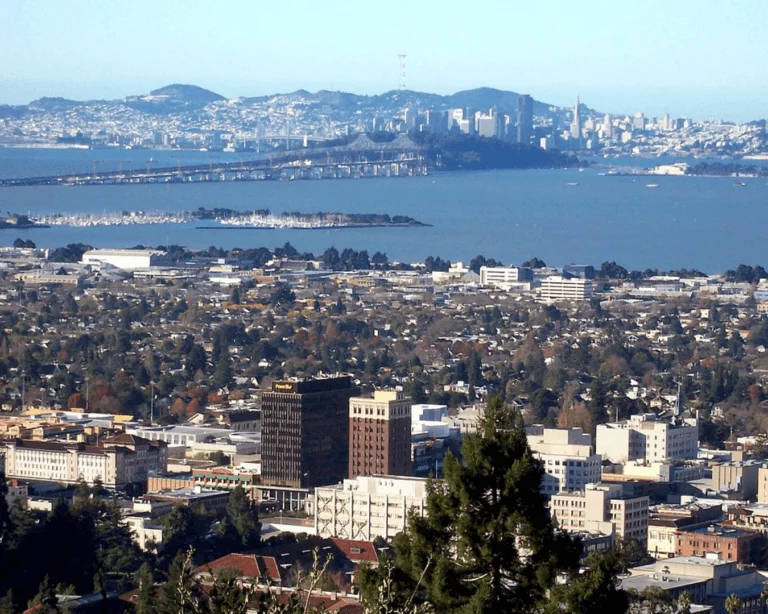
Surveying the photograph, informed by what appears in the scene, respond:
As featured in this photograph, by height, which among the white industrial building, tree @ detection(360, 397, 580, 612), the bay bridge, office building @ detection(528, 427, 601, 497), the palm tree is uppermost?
tree @ detection(360, 397, 580, 612)

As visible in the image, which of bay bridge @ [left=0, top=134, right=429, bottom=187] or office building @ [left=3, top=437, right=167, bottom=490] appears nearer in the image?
office building @ [left=3, top=437, right=167, bottom=490]

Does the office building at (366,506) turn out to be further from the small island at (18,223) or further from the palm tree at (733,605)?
A: the small island at (18,223)

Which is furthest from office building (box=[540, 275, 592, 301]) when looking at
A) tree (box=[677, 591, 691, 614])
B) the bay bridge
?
the bay bridge

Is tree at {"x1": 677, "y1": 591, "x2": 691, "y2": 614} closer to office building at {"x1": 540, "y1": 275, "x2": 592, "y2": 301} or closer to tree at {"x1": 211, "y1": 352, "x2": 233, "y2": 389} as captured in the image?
tree at {"x1": 211, "y1": 352, "x2": 233, "y2": 389}

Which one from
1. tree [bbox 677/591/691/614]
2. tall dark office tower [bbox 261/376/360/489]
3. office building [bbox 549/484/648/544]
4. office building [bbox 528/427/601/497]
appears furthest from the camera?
tall dark office tower [bbox 261/376/360/489]

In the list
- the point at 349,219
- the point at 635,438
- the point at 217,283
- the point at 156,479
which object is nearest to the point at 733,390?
the point at 635,438

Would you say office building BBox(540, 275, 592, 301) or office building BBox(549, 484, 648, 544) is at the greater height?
office building BBox(549, 484, 648, 544)
